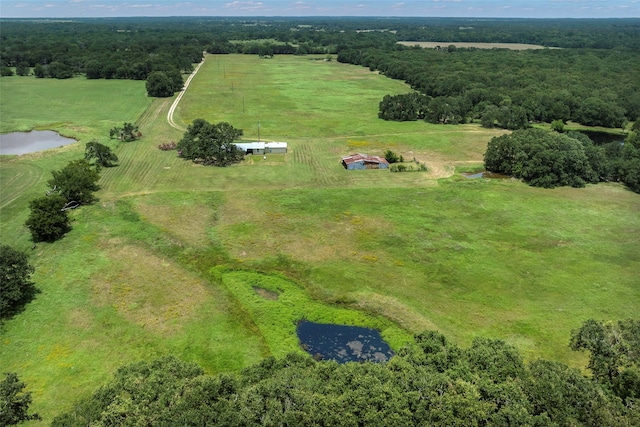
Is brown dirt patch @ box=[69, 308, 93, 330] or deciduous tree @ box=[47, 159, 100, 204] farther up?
deciduous tree @ box=[47, 159, 100, 204]

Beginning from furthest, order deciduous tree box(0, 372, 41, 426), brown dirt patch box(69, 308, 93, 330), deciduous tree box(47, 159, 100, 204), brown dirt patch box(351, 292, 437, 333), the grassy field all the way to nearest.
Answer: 1. deciduous tree box(47, 159, 100, 204)
2. brown dirt patch box(351, 292, 437, 333)
3. brown dirt patch box(69, 308, 93, 330)
4. the grassy field
5. deciduous tree box(0, 372, 41, 426)

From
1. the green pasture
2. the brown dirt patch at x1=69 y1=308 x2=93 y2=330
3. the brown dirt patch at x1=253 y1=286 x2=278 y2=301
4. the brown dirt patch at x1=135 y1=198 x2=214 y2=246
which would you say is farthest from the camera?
the green pasture

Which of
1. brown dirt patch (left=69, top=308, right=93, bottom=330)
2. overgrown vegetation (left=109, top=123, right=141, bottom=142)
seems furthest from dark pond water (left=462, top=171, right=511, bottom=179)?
overgrown vegetation (left=109, top=123, right=141, bottom=142)

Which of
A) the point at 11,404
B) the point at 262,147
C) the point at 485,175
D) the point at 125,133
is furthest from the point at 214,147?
the point at 11,404

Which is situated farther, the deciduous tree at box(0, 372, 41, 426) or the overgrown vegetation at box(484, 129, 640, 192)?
the overgrown vegetation at box(484, 129, 640, 192)

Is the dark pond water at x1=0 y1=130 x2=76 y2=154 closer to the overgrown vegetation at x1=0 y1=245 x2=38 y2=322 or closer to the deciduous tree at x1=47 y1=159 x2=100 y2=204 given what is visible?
the deciduous tree at x1=47 y1=159 x2=100 y2=204

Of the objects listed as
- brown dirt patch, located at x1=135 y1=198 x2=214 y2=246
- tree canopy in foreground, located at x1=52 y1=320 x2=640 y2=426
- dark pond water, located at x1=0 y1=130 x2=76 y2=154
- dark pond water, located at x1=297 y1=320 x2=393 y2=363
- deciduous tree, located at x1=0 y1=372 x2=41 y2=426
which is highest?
tree canopy in foreground, located at x1=52 y1=320 x2=640 y2=426

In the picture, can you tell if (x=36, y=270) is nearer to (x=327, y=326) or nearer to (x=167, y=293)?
(x=167, y=293)

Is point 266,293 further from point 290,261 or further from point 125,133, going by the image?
point 125,133
